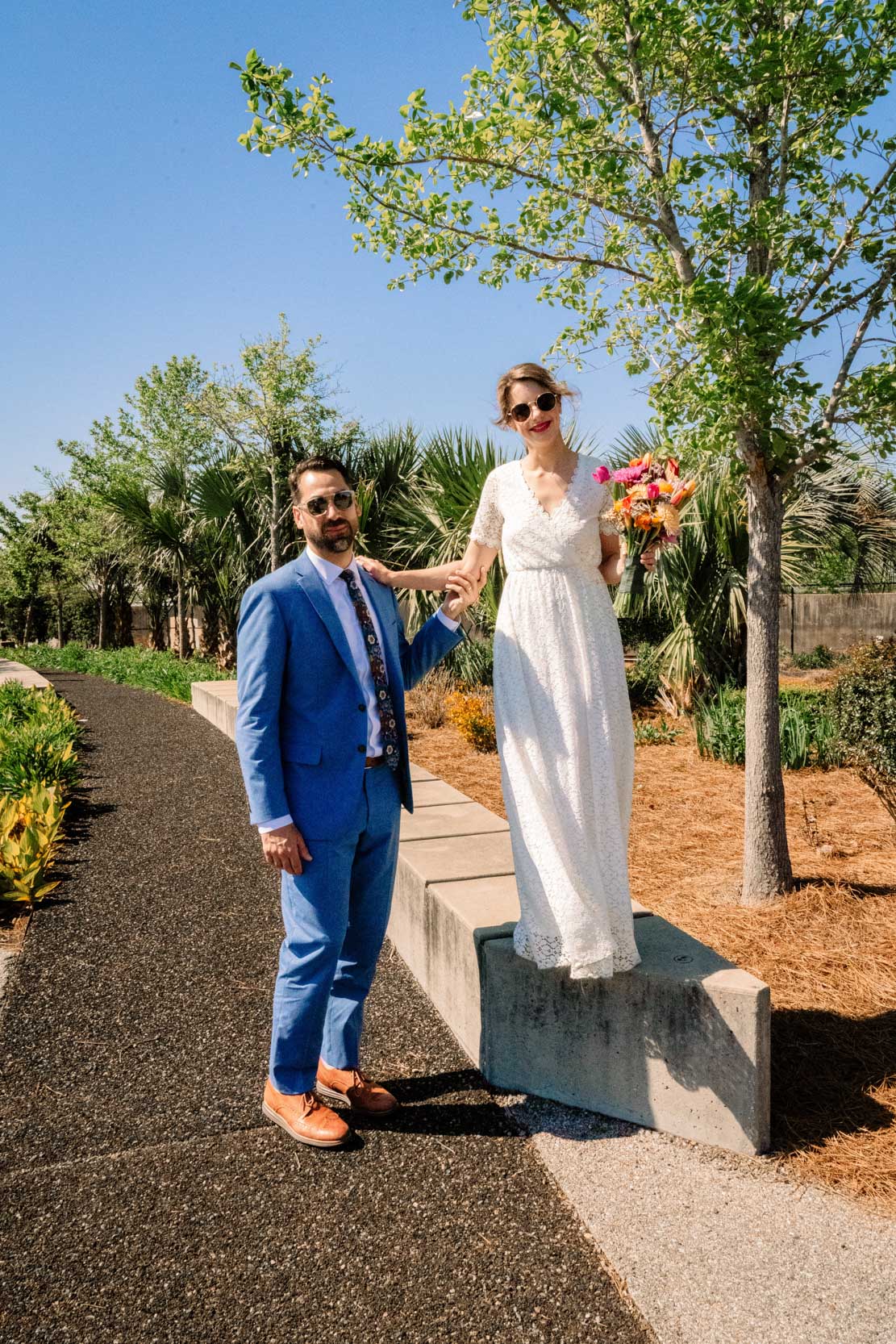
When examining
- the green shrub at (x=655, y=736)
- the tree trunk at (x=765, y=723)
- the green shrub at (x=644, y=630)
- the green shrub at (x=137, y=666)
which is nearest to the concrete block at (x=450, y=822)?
the tree trunk at (x=765, y=723)

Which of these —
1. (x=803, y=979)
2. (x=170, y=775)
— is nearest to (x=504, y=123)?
(x=803, y=979)

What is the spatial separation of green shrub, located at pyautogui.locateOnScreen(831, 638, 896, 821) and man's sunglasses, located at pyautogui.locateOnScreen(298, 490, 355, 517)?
323 cm

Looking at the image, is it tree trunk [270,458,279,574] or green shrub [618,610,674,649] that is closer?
green shrub [618,610,674,649]

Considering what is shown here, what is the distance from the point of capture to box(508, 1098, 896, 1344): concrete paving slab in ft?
6.48

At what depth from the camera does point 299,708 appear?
8.80 ft

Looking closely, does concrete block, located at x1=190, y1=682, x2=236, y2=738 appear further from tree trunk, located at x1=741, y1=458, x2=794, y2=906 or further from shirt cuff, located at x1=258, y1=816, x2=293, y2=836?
shirt cuff, located at x1=258, y1=816, x2=293, y2=836

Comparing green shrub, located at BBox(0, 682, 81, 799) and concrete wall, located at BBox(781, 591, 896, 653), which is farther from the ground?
concrete wall, located at BBox(781, 591, 896, 653)

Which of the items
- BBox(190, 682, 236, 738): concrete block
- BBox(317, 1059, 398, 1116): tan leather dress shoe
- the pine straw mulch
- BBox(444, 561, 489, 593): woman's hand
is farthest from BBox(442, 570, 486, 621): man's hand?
BBox(190, 682, 236, 738): concrete block

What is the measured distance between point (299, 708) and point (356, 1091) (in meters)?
1.22

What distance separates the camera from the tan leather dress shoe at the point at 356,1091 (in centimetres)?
285

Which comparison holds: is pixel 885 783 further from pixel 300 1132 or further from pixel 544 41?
pixel 544 41

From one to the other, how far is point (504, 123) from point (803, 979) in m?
3.82

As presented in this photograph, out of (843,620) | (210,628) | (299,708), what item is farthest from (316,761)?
(210,628)

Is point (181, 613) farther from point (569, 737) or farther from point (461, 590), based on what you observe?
point (569, 737)
